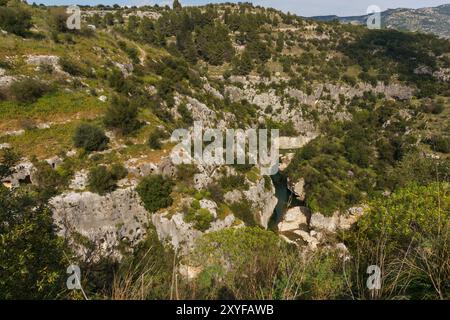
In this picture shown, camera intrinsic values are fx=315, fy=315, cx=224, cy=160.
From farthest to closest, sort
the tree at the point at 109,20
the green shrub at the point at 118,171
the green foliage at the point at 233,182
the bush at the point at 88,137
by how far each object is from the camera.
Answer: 1. the tree at the point at 109,20
2. the green foliage at the point at 233,182
3. the bush at the point at 88,137
4. the green shrub at the point at 118,171

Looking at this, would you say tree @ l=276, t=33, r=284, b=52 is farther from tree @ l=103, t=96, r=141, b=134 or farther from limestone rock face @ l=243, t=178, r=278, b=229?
tree @ l=103, t=96, r=141, b=134

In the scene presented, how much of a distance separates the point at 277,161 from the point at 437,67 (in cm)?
7757

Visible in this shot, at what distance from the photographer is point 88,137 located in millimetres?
34125

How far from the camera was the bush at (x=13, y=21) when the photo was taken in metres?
45.1

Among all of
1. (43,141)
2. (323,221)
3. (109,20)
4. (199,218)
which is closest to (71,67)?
(43,141)

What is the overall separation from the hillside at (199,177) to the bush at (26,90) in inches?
10.0

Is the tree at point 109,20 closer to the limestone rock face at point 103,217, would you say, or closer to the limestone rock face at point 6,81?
the limestone rock face at point 6,81

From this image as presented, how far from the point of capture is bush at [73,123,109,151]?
3412 centimetres

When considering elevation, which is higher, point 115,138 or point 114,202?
point 115,138

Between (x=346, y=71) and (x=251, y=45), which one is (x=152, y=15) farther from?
(x=346, y=71)

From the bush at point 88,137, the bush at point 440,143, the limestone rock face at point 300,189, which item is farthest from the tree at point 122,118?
the bush at point 440,143

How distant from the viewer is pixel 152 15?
12275cm

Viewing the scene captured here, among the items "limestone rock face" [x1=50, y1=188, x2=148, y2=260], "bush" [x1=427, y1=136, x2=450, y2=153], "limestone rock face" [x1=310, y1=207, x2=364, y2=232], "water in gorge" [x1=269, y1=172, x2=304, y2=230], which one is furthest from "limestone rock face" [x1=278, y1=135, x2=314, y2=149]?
Result: "limestone rock face" [x1=50, y1=188, x2=148, y2=260]

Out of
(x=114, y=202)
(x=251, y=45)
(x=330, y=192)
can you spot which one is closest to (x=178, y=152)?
(x=114, y=202)
